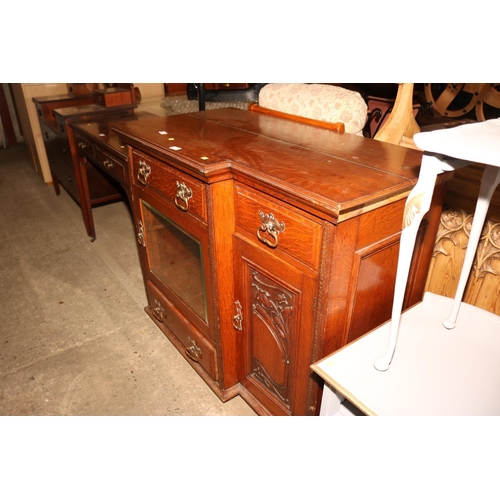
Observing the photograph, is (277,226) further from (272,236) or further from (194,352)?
(194,352)

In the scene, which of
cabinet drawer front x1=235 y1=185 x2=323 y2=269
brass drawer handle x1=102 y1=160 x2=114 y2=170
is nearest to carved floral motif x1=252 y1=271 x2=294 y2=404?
cabinet drawer front x1=235 y1=185 x2=323 y2=269

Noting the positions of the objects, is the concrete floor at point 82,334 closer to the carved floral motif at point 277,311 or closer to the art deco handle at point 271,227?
the carved floral motif at point 277,311

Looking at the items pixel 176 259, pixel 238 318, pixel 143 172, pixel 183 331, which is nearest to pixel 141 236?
pixel 176 259

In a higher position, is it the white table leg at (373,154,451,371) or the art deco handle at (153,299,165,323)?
the white table leg at (373,154,451,371)

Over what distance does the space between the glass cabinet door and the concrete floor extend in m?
0.47

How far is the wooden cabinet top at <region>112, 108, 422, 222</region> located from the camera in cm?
116

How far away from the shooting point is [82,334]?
2.45m

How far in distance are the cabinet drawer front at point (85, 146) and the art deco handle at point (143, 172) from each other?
4.23 feet

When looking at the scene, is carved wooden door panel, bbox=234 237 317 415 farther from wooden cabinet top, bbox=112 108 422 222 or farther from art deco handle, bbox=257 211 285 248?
wooden cabinet top, bbox=112 108 422 222

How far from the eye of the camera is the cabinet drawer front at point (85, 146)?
3004mm

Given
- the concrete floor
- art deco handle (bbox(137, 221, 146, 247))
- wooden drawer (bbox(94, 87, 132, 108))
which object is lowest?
the concrete floor
